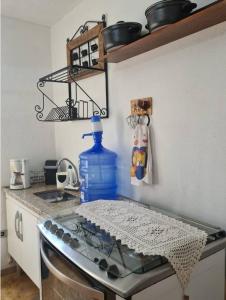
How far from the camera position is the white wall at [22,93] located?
227cm

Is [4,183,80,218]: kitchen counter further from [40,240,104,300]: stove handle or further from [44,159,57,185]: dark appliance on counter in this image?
[40,240,104,300]: stove handle

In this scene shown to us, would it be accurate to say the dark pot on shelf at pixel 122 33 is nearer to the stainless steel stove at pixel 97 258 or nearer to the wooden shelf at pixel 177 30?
the wooden shelf at pixel 177 30

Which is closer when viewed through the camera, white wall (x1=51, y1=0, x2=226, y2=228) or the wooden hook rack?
white wall (x1=51, y1=0, x2=226, y2=228)

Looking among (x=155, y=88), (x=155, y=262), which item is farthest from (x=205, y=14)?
(x=155, y=262)

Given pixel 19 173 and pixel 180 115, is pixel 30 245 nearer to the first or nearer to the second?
pixel 19 173

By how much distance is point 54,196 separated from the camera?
2.04m

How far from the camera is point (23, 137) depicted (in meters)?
2.39

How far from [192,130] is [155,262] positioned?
0.67 meters

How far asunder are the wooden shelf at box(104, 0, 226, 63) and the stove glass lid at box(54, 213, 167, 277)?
35.7 inches

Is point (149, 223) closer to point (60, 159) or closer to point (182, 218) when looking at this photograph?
point (182, 218)

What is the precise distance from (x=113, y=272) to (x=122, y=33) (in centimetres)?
111

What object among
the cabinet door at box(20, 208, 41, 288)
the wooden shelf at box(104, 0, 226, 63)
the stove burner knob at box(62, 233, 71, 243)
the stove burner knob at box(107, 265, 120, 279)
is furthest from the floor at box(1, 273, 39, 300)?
the wooden shelf at box(104, 0, 226, 63)

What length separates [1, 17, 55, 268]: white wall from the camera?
227cm

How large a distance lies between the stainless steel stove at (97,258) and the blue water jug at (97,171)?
1.27ft
